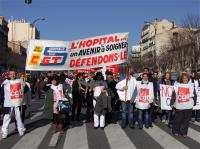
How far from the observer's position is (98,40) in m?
15.6

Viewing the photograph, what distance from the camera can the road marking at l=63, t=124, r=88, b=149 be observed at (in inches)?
428

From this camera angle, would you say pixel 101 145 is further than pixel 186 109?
No

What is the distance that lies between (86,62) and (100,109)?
2232 millimetres

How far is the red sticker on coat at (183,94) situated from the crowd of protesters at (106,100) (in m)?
0.05

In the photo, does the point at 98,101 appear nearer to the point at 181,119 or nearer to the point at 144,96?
the point at 144,96

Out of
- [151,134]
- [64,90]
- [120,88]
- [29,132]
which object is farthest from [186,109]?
[29,132]

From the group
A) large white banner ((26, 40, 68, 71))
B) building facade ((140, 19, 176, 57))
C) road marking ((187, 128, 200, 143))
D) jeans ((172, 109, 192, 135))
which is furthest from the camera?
building facade ((140, 19, 176, 57))

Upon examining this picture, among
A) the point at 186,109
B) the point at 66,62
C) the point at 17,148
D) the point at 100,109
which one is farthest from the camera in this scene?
the point at 66,62

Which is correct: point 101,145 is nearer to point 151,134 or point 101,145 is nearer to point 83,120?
point 151,134

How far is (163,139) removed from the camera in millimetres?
11984

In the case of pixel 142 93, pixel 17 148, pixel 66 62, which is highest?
pixel 66 62

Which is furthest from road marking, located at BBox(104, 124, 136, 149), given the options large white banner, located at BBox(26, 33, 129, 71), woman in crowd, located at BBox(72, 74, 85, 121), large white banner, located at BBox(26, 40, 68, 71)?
large white banner, located at BBox(26, 40, 68, 71)

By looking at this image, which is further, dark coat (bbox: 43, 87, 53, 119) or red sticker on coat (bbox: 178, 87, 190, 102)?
dark coat (bbox: 43, 87, 53, 119)

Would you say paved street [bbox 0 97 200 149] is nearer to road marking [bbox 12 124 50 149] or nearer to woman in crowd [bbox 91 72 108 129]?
road marking [bbox 12 124 50 149]
